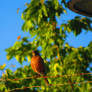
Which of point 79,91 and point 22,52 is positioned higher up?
point 22,52

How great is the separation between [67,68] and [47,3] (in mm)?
2095

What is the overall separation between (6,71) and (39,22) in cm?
184

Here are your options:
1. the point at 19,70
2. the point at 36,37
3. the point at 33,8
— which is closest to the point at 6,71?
the point at 19,70

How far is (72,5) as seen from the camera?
3471 millimetres

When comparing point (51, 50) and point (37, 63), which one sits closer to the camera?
point (37, 63)

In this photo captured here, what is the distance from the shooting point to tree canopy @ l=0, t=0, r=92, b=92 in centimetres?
830

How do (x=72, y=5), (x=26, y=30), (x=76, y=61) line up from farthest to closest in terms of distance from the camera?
(x=26, y=30), (x=76, y=61), (x=72, y=5)

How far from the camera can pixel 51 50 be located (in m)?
8.70

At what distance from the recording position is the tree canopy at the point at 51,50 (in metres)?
8.30

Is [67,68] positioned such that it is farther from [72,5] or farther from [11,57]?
[72,5]

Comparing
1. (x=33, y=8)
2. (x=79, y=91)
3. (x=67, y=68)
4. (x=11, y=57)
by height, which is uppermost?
Result: (x=33, y=8)

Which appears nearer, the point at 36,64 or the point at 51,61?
the point at 36,64

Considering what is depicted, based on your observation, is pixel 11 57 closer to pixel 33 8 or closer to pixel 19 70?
pixel 19 70

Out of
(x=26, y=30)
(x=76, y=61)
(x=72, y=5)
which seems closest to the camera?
(x=72, y=5)
